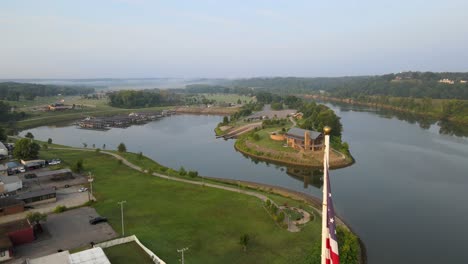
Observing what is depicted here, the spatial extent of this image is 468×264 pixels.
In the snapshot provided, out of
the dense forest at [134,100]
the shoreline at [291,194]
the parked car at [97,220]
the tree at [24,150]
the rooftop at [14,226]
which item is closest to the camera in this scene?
the rooftop at [14,226]

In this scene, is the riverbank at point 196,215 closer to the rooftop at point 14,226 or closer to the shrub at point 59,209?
the shrub at point 59,209

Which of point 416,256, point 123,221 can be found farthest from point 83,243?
point 416,256

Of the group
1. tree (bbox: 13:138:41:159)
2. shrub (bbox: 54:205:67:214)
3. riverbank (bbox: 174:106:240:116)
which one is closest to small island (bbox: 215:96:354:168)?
tree (bbox: 13:138:41:159)

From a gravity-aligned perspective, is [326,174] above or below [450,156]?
above

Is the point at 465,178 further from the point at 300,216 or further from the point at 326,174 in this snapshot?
the point at 326,174

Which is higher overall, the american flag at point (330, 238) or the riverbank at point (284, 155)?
the american flag at point (330, 238)

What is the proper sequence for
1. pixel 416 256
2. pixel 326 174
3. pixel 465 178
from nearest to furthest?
pixel 326 174 → pixel 416 256 → pixel 465 178

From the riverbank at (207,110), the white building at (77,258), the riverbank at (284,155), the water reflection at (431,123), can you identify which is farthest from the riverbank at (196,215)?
the riverbank at (207,110)
